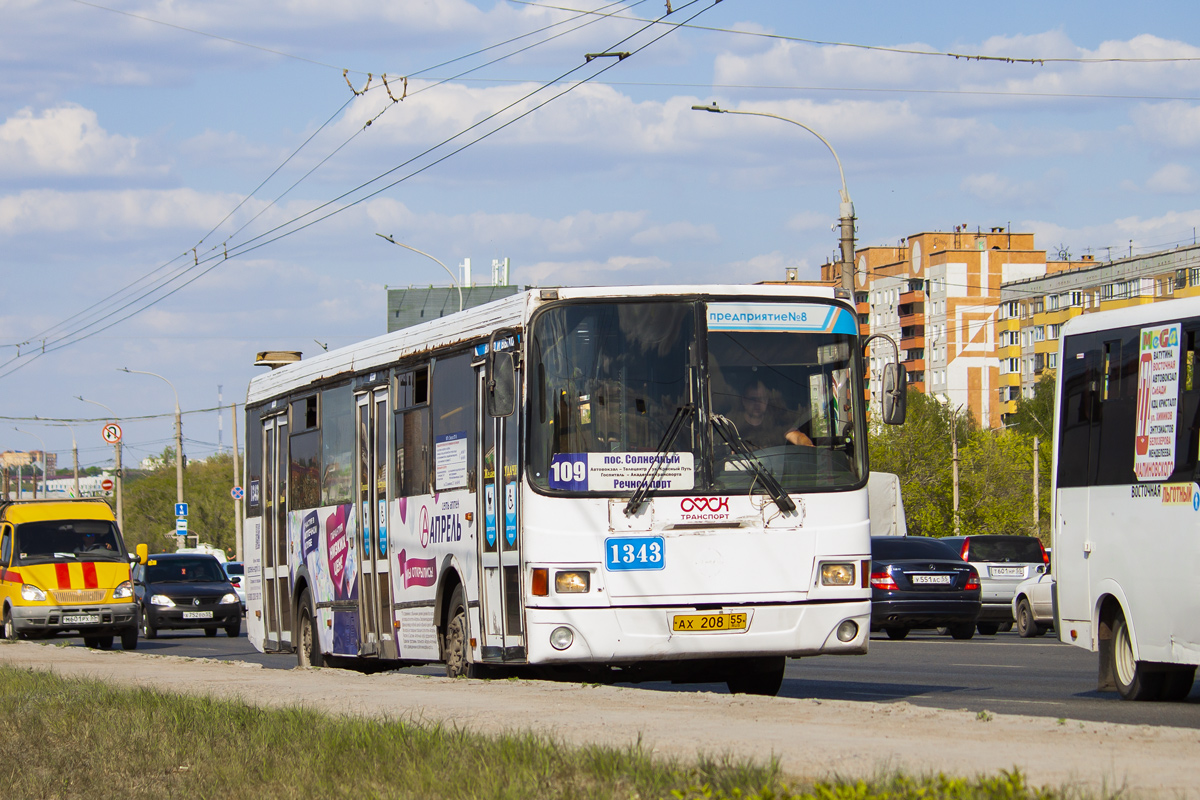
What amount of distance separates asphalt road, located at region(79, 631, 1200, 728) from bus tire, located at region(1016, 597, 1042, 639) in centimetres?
75

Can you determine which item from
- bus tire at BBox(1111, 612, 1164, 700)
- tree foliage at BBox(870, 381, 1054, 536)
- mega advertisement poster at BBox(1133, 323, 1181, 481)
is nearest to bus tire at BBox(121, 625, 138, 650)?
bus tire at BBox(1111, 612, 1164, 700)

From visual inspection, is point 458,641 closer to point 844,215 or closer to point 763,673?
point 763,673

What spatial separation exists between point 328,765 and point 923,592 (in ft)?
58.5

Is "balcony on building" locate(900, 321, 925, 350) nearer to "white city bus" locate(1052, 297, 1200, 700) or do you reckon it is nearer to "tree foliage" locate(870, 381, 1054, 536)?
"tree foliage" locate(870, 381, 1054, 536)

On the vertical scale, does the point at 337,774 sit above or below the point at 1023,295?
below

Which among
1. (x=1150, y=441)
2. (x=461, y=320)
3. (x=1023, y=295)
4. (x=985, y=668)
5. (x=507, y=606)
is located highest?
(x=1023, y=295)

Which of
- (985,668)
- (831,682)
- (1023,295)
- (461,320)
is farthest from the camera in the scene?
(1023,295)

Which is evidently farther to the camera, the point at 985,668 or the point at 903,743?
the point at 985,668

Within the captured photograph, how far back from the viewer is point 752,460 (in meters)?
12.2

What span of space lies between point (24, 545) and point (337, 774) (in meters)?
23.6

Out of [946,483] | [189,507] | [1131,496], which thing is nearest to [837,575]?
[1131,496]

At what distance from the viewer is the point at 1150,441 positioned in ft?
40.1

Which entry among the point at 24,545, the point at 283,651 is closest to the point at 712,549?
the point at 283,651

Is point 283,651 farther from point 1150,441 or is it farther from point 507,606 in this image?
point 1150,441
